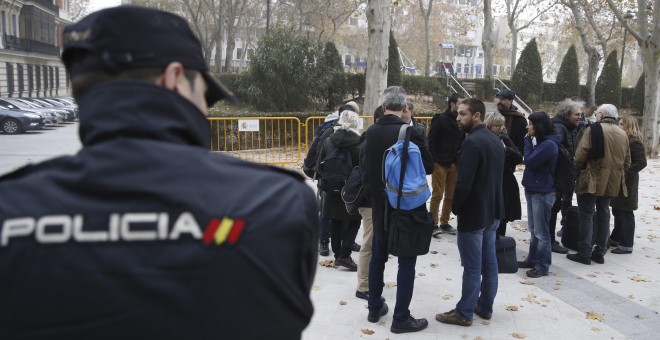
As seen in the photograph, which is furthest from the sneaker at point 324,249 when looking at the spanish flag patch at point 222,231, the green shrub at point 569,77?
the green shrub at point 569,77

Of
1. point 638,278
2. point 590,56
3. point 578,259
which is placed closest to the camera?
point 638,278

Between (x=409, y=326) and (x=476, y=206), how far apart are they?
1198 millimetres

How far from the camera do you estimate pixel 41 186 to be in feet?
3.43

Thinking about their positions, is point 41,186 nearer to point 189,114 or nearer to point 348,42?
point 189,114

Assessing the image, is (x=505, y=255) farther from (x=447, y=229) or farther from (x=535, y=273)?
(x=447, y=229)

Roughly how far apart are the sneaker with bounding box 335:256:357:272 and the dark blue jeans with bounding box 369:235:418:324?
1437mm

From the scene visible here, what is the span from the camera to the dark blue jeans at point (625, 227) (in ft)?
24.2

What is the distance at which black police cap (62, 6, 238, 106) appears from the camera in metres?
1.15

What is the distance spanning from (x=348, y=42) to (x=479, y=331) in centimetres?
5315

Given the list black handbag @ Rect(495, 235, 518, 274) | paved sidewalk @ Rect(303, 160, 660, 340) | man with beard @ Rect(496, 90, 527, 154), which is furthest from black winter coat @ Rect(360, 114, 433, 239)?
man with beard @ Rect(496, 90, 527, 154)

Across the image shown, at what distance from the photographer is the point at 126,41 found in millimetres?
1148

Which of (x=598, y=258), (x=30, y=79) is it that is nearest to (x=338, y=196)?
(x=598, y=258)

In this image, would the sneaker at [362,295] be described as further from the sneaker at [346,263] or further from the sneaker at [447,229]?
the sneaker at [447,229]

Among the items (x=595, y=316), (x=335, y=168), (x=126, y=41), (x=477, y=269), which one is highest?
(x=126, y=41)
